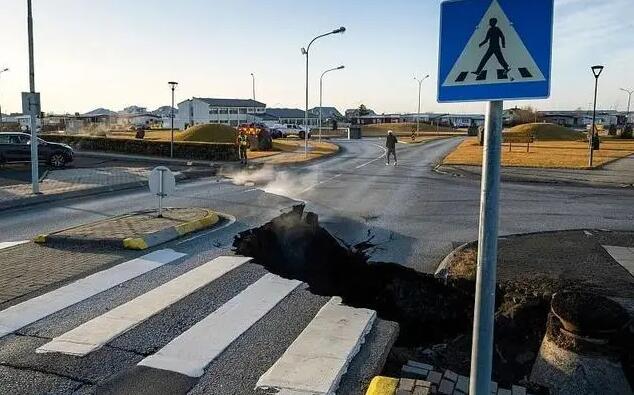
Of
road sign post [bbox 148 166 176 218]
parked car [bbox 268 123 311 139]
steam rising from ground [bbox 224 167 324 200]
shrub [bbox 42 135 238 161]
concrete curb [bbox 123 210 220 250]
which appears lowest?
concrete curb [bbox 123 210 220 250]

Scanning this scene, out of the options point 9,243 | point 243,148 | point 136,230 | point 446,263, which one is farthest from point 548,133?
point 9,243

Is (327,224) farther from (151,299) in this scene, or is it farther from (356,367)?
(356,367)

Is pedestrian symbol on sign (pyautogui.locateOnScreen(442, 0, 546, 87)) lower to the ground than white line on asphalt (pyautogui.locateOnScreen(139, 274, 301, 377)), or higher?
higher

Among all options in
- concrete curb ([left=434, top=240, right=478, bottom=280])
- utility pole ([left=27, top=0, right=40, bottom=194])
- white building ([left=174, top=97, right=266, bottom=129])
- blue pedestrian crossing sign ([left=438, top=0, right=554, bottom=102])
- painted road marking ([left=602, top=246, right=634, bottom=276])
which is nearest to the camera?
blue pedestrian crossing sign ([left=438, top=0, right=554, bottom=102])

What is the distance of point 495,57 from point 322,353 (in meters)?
2.79

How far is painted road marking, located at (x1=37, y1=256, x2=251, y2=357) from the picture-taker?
454cm

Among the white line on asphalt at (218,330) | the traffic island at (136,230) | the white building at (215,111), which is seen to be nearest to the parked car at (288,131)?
the white building at (215,111)

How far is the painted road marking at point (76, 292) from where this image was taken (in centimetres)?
515

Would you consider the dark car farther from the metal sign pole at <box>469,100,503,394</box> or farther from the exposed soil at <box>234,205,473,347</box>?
the metal sign pole at <box>469,100,503,394</box>

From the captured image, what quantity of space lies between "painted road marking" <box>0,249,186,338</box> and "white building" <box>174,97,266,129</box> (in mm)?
94351

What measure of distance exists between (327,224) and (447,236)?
7.63 ft

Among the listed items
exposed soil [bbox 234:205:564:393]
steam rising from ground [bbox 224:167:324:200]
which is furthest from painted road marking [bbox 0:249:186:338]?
steam rising from ground [bbox 224:167:324:200]

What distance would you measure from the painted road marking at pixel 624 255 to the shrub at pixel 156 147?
22.1 metres

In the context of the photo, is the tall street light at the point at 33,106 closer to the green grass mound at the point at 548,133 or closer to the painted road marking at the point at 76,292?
the painted road marking at the point at 76,292
